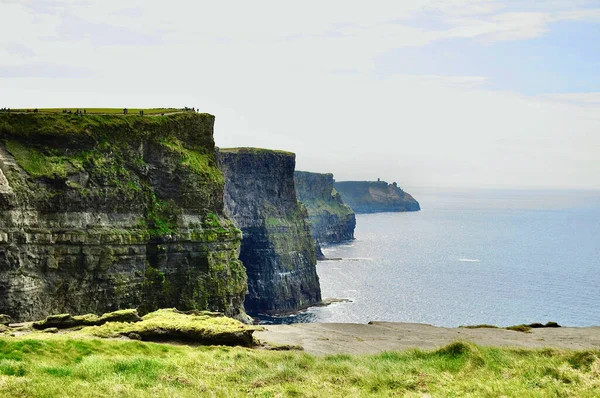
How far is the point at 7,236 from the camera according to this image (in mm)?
50781

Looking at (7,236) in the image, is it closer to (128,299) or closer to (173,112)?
(128,299)

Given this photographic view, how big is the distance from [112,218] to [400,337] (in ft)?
103

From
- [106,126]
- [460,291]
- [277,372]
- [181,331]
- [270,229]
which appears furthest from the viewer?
[460,291]

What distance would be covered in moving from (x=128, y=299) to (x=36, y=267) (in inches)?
368

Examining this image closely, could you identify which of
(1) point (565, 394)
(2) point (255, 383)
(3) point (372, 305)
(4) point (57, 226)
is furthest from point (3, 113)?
(3) point (372, 305)

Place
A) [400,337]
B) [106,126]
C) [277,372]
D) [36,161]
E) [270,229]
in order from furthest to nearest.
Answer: [270,229] → [106,126] → [36,161] → [400,337] → [277,372]

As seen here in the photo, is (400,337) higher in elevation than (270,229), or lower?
lower

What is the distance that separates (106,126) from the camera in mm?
62656

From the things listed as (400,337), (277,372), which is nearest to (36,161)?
(400,337)

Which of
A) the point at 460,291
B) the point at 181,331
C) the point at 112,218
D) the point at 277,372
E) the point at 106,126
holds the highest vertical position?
the point at 106,126

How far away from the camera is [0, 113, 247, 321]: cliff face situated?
53.3m

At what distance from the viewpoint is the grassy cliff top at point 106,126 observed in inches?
2313

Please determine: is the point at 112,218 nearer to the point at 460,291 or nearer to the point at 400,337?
the point at 400,337

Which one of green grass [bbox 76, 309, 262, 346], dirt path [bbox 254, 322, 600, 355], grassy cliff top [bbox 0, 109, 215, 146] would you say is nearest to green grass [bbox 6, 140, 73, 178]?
grassy cliff top [bbox 0, 109, 215, 146]
